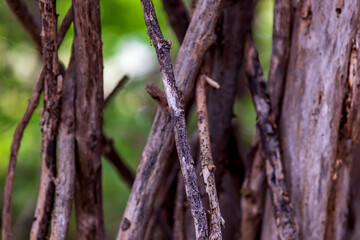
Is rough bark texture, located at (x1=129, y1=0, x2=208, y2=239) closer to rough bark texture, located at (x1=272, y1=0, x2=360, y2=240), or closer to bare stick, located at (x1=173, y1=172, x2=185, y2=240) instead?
rough bark texture, located at (x1=272, y1=0, x2=360, y2=240)

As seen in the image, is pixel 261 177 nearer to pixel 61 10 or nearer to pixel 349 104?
pixel 349 104

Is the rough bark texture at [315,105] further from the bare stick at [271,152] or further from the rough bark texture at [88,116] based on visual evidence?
the rough bark texture at [88,116]

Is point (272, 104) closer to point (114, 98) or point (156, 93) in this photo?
point (156, 93)

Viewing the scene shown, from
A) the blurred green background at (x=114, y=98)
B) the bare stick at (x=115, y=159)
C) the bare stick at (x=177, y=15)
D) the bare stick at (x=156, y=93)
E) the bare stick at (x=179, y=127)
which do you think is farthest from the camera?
the blurred green background at (x=114, y=98)

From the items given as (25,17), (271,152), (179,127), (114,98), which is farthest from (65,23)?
(114,98)

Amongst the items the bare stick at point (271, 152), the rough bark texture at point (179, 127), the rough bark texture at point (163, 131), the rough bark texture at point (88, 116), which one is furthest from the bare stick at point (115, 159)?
the rough bark texture at point (179, 127)

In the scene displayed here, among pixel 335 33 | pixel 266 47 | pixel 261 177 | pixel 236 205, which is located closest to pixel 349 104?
pixel 335 33
